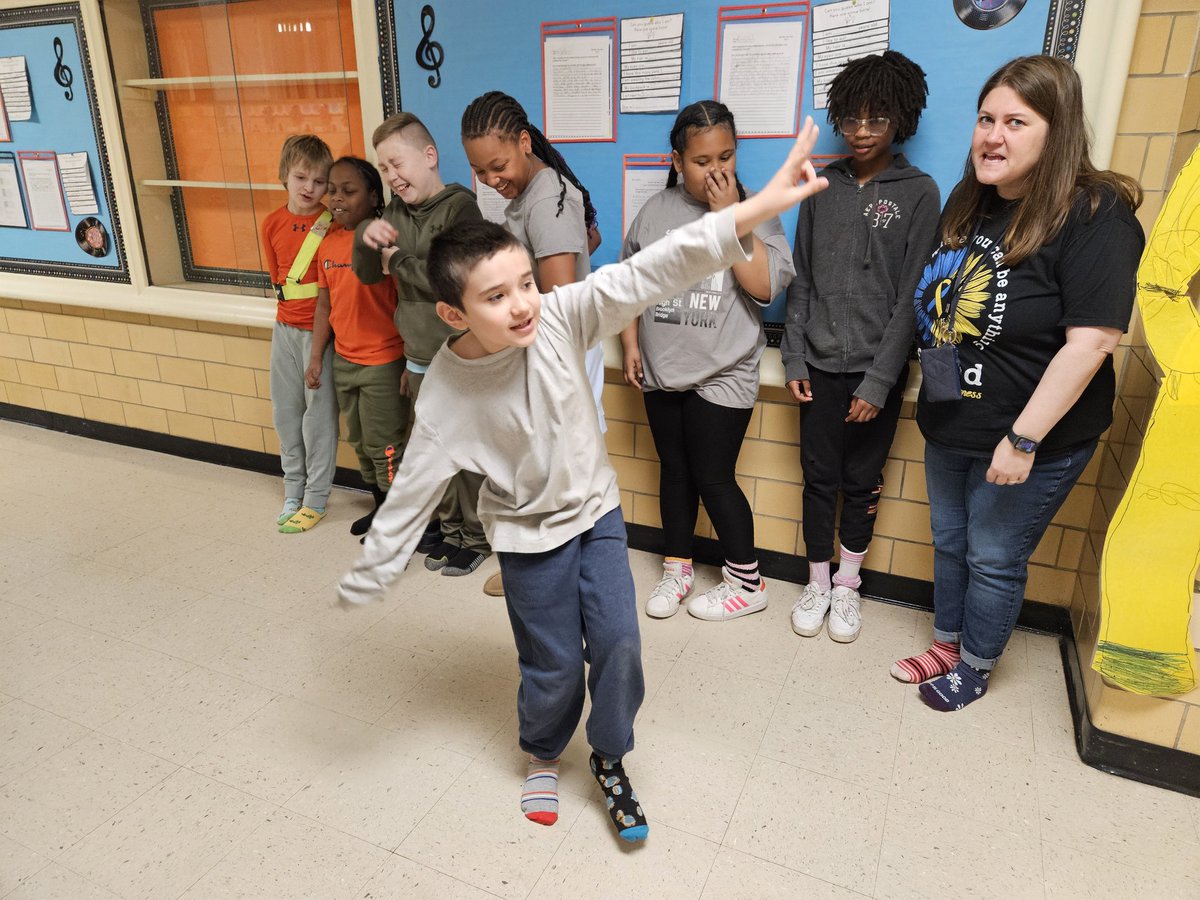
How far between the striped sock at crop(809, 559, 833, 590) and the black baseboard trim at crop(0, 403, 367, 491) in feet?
6.67

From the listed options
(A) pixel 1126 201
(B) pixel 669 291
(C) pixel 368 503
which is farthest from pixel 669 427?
(C) pixel 368 503

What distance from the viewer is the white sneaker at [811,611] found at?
2.36 m

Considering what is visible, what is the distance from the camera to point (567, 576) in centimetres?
154

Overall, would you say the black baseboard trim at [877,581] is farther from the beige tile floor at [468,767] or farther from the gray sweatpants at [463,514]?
the gray sweatpants at [463,514]

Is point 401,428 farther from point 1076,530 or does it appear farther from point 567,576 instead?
point 1076,530

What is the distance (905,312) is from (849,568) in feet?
2.71

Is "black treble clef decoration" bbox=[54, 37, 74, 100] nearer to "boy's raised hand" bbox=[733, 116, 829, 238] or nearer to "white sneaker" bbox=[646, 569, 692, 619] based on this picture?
"white sneaker" bbox=[646, 569, 692, 619]

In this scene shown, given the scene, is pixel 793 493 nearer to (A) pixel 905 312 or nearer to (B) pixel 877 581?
(B) pixel 877 581

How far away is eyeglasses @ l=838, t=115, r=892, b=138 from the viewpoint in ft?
6.54

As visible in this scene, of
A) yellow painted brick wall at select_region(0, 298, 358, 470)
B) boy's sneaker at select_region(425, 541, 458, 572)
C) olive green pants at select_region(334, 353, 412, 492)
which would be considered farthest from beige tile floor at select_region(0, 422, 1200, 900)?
yellow painted brick wall at select_region(0, 298, 358, 470)

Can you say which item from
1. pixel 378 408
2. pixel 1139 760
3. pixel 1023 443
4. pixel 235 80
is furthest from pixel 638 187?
pixel 1139 760

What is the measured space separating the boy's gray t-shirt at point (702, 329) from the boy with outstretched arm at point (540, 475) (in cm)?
80

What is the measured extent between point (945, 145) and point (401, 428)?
6.54 ft

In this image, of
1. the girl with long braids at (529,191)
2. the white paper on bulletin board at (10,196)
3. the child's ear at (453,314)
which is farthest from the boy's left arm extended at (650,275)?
the white paper on bulletin board at (10,196)
